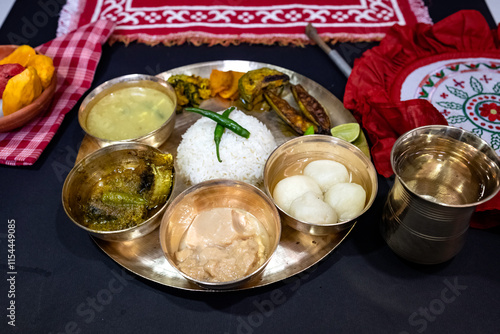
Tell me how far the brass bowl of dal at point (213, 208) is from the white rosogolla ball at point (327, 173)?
32 centimetres

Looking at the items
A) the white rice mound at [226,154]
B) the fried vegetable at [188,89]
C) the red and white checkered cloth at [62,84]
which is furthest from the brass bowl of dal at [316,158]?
the red and white checkered cloth at [62,84]

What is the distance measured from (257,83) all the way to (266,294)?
1172mm

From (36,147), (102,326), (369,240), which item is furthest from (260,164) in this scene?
(36,147)

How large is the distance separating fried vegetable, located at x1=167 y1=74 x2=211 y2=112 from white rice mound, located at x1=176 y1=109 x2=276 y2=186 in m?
0.26

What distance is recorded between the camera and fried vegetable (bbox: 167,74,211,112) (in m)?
2.30

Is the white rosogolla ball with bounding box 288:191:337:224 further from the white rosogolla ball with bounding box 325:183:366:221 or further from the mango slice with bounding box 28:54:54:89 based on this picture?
the mango slice with bounding box 28:54:54:89

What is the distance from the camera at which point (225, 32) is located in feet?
9.48

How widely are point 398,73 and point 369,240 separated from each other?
3.81 ft

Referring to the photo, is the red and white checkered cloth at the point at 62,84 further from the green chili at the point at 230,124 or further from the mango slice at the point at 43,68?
the green chili at the point at 230,124

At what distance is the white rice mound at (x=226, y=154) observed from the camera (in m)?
1.98

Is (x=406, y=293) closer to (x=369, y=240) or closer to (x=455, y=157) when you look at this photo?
(x=369, y=240)

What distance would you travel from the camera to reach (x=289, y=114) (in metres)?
2.18

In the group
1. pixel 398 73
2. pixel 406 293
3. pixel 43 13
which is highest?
pixel 43 13

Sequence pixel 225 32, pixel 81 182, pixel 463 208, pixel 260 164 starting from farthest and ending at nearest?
pixel 225 32 < pixel 260 164 < pixel 81 182 < pixel 463 208
